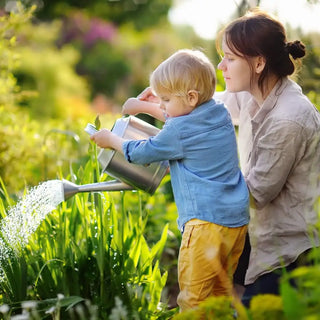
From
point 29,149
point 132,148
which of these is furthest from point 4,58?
point 132,148

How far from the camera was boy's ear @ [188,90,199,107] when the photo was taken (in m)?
2.02

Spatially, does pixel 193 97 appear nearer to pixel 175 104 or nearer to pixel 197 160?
pixel 175 104

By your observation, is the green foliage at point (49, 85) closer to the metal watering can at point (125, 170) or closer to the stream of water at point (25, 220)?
the stream of water at point (25, 220)

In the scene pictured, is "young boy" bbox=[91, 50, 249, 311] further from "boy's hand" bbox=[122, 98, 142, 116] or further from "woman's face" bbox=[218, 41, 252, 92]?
"boy's hand" bbox=[122, 98, 142, 116]

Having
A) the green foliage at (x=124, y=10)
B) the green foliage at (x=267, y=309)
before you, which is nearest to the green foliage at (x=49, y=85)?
the green foliage at (x=124, y=10)

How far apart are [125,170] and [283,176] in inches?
22.2

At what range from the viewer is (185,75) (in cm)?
199

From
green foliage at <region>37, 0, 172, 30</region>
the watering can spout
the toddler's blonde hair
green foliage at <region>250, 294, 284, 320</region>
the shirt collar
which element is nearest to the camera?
green foliage at <region>250, 294, 284, 320</region>

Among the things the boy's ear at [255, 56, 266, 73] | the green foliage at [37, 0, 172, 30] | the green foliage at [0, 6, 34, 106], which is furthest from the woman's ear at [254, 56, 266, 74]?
the green foliage at [37, 0, 172, 30]

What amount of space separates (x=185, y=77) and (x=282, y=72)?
0.48m

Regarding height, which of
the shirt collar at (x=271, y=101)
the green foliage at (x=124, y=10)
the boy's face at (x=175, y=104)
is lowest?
the shirt collar at (x=271, y=101)

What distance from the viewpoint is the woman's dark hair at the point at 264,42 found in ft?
7.22

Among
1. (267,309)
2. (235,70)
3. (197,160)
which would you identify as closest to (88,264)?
(197,160)

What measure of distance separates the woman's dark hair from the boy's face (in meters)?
0.32
